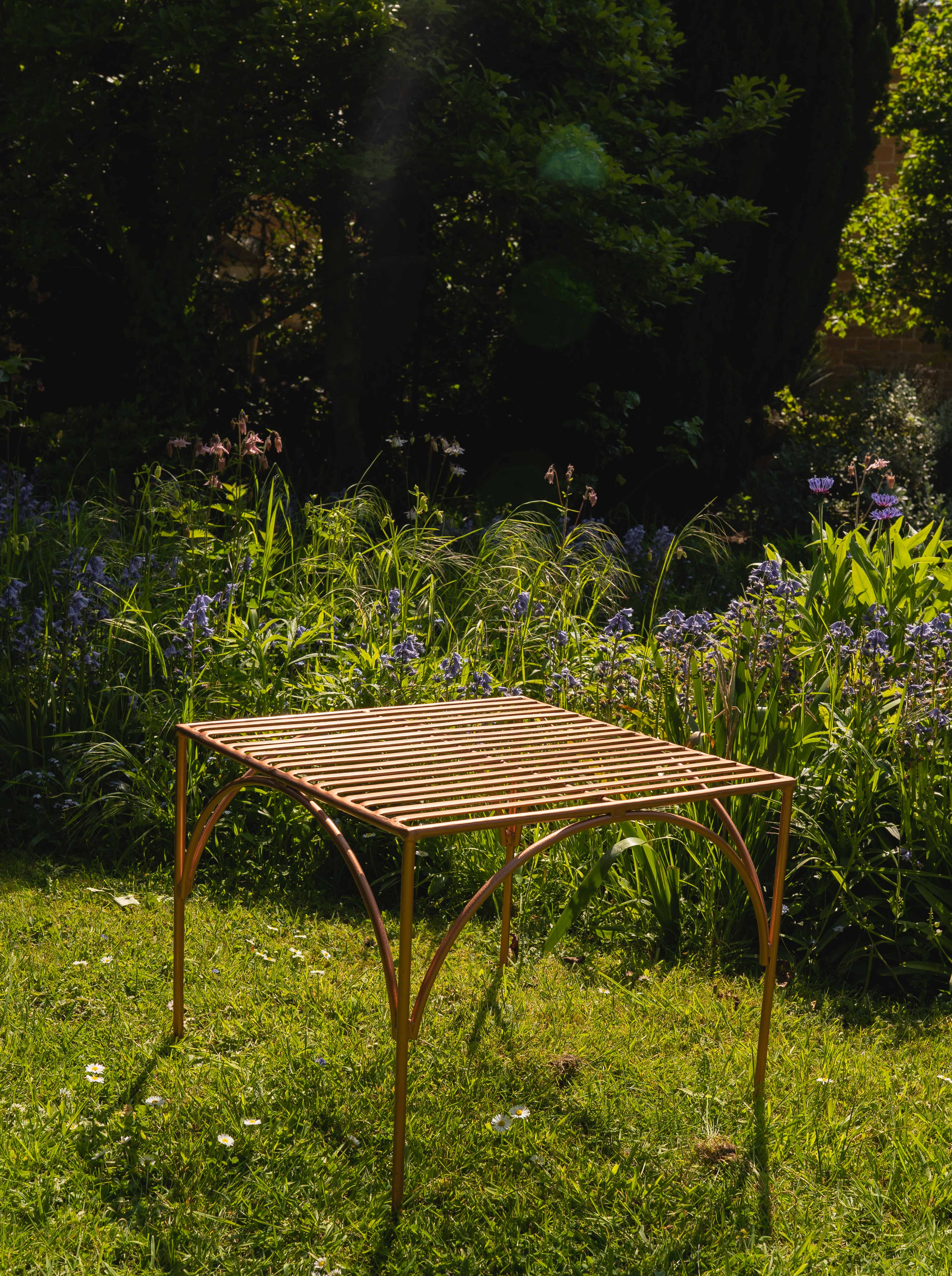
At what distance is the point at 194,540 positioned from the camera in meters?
4.79

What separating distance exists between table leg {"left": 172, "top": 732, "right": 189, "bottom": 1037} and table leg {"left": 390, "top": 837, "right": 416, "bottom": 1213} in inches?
30.1

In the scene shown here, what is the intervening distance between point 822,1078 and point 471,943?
1063mm

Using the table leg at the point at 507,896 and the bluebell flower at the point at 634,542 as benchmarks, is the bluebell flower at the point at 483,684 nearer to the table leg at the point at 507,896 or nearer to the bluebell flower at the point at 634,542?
the table leg at the point at 507,896

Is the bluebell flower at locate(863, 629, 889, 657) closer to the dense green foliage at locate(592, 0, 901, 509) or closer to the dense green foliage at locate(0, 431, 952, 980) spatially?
the dense green foliage at locate(0, 431, 952, 980)

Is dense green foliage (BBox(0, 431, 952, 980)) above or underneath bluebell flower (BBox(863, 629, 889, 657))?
underneath

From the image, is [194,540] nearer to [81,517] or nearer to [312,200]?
[81,517]

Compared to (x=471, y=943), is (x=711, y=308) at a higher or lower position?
higher

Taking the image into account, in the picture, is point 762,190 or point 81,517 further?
point 762,190

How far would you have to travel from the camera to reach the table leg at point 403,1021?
1.95 meters

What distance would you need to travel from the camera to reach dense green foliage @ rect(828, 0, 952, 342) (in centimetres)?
1140

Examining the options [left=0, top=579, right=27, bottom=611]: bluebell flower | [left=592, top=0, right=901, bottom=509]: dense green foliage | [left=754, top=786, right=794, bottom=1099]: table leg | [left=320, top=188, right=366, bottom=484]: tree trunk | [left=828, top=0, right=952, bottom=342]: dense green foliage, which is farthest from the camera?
[left=828, top=0, right=952, bottom=342]: dense green foliage

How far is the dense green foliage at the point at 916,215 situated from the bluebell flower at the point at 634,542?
271 inches

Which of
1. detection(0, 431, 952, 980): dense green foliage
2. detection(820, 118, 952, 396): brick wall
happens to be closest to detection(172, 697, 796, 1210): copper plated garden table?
detection(0, 431, 952, 980): dense green foliage

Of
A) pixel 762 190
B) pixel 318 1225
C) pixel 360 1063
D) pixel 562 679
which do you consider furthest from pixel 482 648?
pixel 762 190
